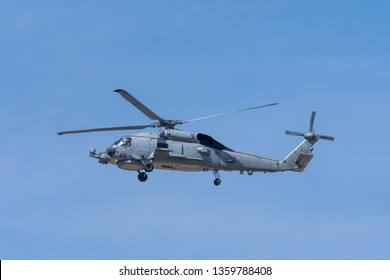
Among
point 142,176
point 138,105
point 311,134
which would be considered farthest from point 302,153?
point 138,105

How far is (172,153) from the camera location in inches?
3258

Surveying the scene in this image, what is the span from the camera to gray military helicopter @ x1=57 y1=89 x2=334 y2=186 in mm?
82062

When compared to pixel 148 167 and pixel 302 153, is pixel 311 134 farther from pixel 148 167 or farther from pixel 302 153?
pixel 148 167

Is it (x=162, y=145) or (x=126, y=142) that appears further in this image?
(x=162, y=145)

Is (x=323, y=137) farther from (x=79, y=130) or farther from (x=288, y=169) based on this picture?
(x=79, y=130)

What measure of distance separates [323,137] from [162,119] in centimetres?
1389

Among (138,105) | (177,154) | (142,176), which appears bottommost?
(142,176)

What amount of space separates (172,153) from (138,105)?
4.70m

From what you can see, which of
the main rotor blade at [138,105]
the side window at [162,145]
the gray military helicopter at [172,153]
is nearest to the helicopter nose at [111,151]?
the gray military helicopter at [172,153]

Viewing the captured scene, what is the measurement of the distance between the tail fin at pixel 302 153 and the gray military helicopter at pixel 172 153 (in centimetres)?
150

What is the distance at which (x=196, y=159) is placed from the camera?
274 feet

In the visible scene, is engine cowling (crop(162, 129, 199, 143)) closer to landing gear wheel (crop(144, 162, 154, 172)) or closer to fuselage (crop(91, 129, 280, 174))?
fuselage (crop(91, 129, 280, 174))
